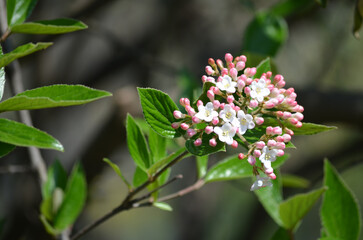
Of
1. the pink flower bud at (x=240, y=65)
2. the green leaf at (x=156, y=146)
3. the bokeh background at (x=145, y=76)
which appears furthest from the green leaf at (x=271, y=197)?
the bokeh background at (x=145, y=76)

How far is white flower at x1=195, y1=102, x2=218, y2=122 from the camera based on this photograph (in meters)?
0.63

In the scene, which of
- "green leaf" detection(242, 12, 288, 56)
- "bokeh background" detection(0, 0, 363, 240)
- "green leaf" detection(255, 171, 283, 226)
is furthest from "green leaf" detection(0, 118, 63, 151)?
"bokeh background" detection(0, 0, 363, 240)

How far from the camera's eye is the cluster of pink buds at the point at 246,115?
0.63 m

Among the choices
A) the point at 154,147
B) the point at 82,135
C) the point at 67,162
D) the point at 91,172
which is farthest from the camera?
the point at 82,135

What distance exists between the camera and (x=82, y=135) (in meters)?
2.29

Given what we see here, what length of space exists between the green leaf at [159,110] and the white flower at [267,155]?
0.12 m

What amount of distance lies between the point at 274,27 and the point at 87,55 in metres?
1.25

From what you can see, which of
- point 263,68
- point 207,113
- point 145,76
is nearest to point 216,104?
point 207,113

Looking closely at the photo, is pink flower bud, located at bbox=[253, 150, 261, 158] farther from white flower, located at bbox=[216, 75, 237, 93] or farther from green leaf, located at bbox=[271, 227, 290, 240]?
green leaf, located at bbox=[271, 227, 290, 240]

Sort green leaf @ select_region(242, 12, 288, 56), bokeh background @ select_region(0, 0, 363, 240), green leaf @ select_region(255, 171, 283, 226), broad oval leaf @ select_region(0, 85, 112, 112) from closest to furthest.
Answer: broad oval leaf @ select_region(0, 85, 112, 112) < green leaf @ select_region(255, 171, 283, 226) < green leaf @ select_region(242, 12, 288, 56) < bokeh background @ select_region(0, 0, 363, 240)

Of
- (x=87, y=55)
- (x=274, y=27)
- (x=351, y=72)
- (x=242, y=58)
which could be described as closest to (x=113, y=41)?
(x=87, y=55)

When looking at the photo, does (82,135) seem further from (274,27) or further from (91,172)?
(274,27)

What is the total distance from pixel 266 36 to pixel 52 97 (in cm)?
88

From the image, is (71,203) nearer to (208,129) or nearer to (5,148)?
(5,148)
